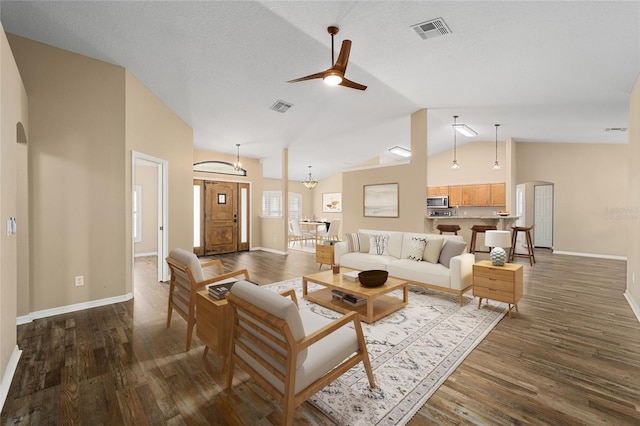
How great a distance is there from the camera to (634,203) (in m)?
3.52

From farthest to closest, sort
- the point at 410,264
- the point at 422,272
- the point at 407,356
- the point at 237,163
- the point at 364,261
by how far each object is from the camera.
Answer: the point at 237,163
the point at 364,261
the point at 410,264
the point at 422,272
the point at 407,356

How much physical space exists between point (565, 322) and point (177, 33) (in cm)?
541

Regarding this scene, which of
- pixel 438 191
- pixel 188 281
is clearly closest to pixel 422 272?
pixel 188 281

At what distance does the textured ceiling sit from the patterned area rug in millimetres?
3031

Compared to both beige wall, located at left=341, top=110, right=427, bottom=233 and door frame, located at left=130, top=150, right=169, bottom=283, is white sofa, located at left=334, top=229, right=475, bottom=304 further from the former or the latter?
door frame, located at left=130, top=150, right=169, bottom=283

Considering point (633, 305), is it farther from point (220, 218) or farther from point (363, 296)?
point (220, 218)

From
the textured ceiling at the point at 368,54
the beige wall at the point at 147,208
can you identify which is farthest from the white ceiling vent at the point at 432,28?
the beige wall at the point at 147,208

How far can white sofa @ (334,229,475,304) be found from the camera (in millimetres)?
3771

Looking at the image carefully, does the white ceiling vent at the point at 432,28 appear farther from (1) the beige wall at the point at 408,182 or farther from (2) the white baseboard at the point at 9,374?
(2) the white baseboard at the point at 9,374

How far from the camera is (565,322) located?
318cm

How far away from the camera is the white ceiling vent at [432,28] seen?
2977 millimetres

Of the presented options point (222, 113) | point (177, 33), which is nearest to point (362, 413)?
point (177, 33)

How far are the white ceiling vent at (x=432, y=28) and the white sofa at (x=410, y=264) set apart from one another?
270 cm

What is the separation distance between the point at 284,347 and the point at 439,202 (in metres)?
8.74
